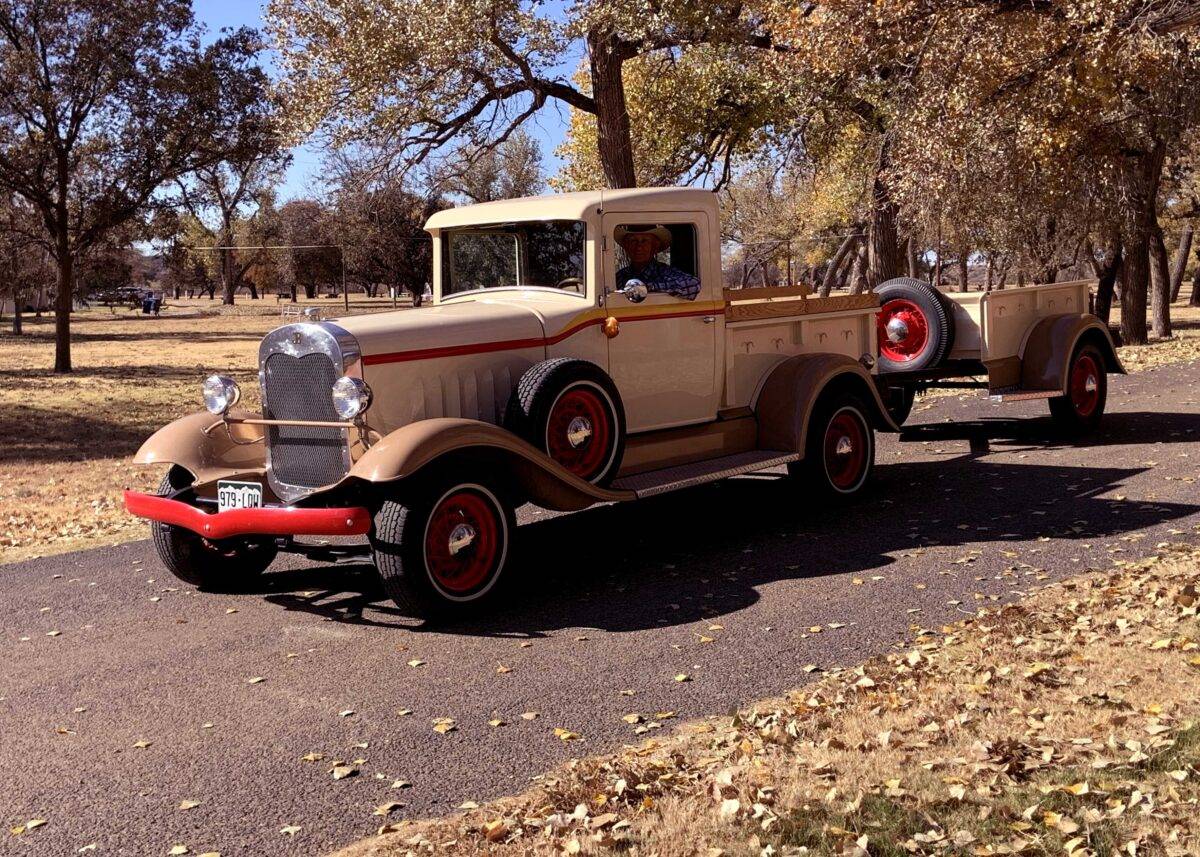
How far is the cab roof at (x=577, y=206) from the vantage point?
26.6 feet

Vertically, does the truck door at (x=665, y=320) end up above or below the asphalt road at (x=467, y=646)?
above

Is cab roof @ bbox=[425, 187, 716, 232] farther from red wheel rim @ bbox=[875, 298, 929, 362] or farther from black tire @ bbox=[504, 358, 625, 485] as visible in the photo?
red wheel rim @ bbox=[875, 298, 929, 362]

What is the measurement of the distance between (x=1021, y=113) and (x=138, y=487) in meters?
10.9

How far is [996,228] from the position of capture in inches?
1166

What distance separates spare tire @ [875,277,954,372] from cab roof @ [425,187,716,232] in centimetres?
390

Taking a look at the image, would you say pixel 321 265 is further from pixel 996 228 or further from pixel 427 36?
pixel 427 36

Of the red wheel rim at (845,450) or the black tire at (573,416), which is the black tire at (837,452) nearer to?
the red wheel rim at (845,450)

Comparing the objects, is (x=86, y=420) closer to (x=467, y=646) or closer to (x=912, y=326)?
(x=912, y=326)

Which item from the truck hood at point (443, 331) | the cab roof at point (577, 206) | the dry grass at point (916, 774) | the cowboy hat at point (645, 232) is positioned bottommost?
the dry grass at point (916, 774)

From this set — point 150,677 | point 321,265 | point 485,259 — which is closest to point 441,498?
point 150,677

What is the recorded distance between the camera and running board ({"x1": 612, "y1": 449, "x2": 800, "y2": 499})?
785 cm

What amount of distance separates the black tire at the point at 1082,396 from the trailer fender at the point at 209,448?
800 cm

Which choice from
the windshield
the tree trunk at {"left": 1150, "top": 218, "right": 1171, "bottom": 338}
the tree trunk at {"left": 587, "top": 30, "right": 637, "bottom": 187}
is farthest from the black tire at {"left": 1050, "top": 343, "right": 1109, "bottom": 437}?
the tree trunk at {"left": 1150, "top": 218, "right": 1171, "bottom": 338}

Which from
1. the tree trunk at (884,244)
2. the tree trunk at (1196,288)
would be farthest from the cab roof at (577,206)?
A: the tree trunk at (1196,288)
